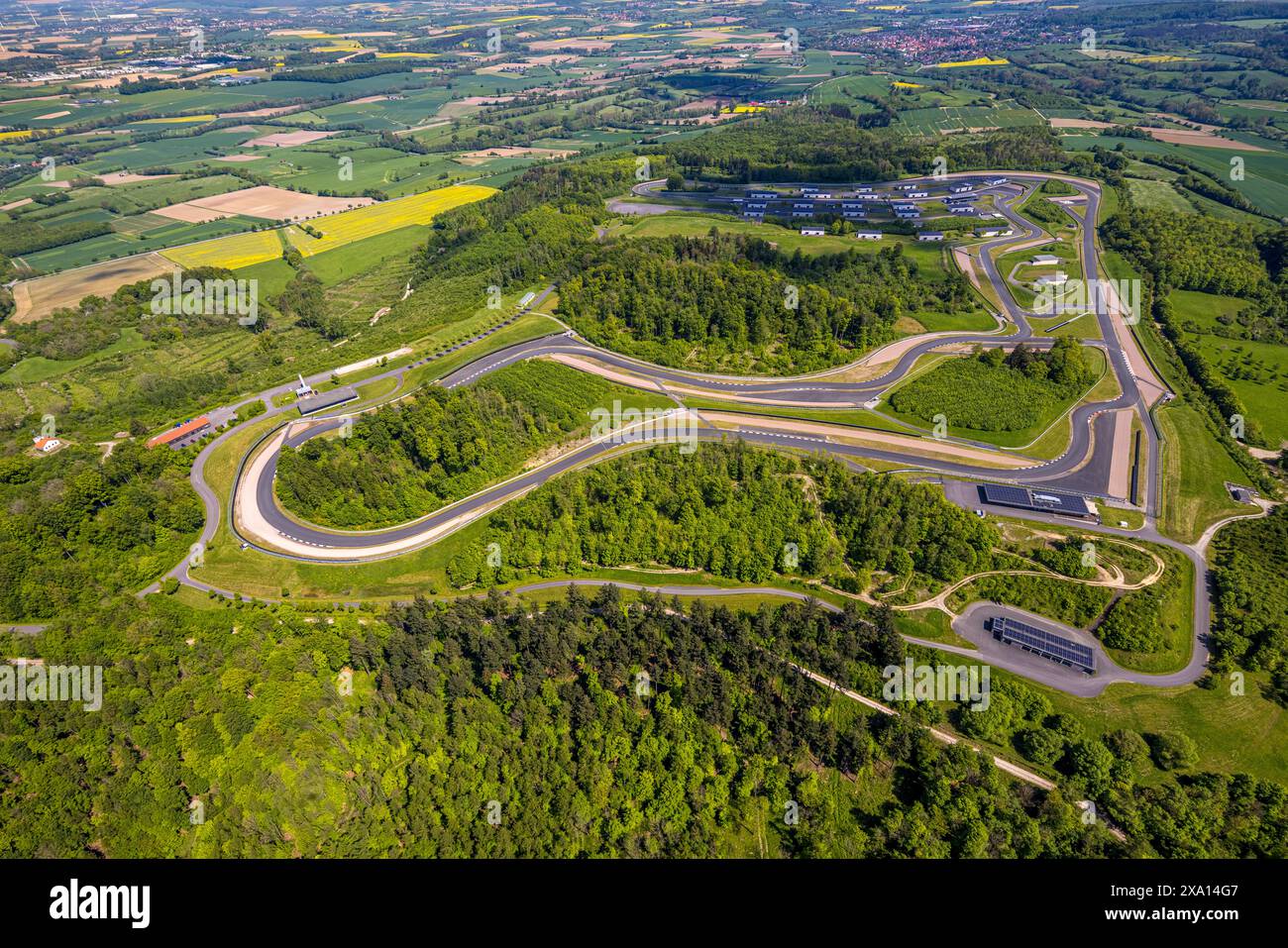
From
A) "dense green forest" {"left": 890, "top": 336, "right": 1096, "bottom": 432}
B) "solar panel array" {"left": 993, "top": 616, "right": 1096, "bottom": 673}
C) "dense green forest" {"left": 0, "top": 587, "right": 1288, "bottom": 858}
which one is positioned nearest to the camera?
"dense green forest" {"left": 0, "top": 587, "right": 1288, "bottom": 858}

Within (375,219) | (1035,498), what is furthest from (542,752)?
(375,219)

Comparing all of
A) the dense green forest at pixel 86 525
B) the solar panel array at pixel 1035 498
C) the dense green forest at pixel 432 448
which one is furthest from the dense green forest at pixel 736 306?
the dense green forest at pixel 86 525

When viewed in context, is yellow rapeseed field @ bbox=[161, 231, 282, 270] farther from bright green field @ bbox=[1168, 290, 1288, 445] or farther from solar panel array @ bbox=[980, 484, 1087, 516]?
bright green field @ bbox=[1168, 290, 1288, 445]

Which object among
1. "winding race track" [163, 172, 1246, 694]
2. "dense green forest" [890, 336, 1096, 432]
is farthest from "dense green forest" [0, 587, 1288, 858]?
"dense green forest" [890, 336, 1096, 432]

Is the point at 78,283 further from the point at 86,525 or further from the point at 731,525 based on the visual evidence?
the point at 731,525

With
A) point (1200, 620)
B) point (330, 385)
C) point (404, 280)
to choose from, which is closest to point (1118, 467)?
point (1200, 620)

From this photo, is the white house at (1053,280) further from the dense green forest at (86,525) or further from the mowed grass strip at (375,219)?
the dense green forest at (86,525)
